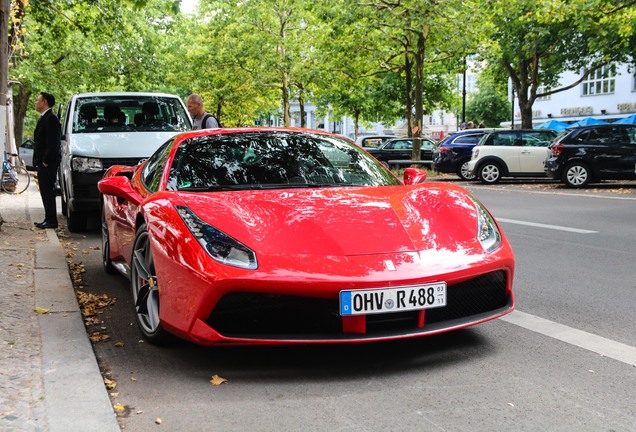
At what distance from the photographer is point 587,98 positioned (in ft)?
152

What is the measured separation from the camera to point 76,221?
1016cm

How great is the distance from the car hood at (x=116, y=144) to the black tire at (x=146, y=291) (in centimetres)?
488

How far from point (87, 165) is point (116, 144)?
48cm

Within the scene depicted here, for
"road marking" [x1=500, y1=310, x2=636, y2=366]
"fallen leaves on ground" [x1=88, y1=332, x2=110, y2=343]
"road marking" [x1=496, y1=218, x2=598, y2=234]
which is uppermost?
"fallen leaves on ground" [x1=88, y1=332, x2=110, y2=343]

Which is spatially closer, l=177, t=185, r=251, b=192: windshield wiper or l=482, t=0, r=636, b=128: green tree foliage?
l=177, t=185, r=251, b=192: windshield wiper

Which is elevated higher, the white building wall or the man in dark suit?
the white building wall

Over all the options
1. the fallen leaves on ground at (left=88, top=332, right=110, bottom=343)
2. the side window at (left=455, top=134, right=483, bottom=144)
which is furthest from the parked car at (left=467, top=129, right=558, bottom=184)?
the fallen leaves on ground at (left=88, top=332, right=110, bottom=343)

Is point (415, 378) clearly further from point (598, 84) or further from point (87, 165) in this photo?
point (598, 84)

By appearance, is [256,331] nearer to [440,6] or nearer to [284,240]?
[284,240]

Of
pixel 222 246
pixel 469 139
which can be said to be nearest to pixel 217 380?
pixel 222 246

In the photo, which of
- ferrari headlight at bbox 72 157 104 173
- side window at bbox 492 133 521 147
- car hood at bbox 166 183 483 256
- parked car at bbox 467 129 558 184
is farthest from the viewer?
side window at bbox 492 133 521 147

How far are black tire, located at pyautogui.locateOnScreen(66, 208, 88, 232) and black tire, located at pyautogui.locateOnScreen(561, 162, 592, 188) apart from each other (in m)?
13.7

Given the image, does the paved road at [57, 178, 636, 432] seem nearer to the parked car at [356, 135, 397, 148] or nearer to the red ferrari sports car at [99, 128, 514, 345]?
the red ferrari sports car at [99, 128, 514, 345]

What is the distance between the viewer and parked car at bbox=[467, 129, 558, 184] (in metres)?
23.2
